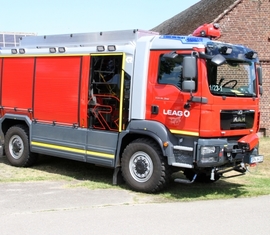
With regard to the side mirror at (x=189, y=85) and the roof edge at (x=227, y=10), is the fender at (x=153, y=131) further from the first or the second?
the roof edge at (x=227, y=10)

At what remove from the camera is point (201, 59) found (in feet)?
25.8

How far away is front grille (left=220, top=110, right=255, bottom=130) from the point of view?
8.15 m

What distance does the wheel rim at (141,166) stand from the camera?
27.8ft

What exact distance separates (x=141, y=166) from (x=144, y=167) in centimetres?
7

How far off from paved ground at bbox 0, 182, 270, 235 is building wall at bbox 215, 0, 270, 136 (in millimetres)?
10817

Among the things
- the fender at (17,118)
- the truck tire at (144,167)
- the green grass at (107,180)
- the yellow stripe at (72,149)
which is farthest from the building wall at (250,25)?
the truck tire at (144,167)

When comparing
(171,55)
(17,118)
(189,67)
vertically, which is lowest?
(17,118)

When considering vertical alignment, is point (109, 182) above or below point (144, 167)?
below

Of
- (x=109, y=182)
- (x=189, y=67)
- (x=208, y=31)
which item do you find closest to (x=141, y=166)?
(x=109, y=182)

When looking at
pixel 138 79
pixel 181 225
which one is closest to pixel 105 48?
pixel 138 79

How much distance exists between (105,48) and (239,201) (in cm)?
383

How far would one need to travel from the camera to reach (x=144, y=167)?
8.53 metres

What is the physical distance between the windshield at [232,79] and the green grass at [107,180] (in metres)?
1.89

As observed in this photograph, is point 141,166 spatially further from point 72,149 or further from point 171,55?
point 171,55
